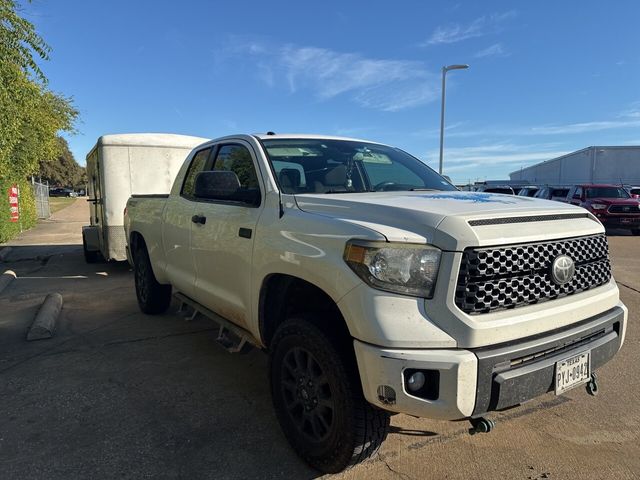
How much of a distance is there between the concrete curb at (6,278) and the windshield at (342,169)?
6607mm

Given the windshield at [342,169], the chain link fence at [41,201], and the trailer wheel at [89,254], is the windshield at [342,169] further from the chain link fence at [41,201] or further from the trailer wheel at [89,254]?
the chain link fence at [41,201]

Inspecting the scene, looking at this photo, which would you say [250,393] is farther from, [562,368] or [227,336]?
[562,368]

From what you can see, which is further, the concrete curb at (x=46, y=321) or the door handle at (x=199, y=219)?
the concrete curb at (x=46, y=321)

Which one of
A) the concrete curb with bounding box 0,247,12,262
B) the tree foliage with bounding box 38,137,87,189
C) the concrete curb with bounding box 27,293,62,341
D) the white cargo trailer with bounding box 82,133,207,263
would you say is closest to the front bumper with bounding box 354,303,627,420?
the concrete curb with bounding box 27,293,62,341

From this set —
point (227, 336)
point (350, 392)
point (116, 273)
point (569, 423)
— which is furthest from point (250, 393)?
point (116, 273)

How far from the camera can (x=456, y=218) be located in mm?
2318

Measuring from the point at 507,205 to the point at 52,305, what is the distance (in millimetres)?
5770

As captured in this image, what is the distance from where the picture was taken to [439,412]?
220cm

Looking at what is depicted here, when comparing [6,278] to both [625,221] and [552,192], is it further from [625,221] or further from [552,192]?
[552,192]

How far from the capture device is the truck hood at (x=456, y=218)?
2.29 m

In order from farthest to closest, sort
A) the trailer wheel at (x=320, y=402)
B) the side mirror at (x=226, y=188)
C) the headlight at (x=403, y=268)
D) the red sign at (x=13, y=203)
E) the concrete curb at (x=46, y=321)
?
the red sign at (x=13, y=203) < the concrete curb at (x=46, y=321) < the side mirror at (x=226, y=188) < the trailer wheel at (x=320, y=402) < the headlight at (x=403, y=268)

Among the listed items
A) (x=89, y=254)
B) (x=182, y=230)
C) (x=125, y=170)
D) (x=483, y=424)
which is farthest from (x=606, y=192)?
(x=483, y=424)

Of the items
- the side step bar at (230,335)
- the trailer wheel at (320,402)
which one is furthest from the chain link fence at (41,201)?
the trailer wheel at (320,402)

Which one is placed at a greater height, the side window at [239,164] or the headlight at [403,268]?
the side window at [239,164]
